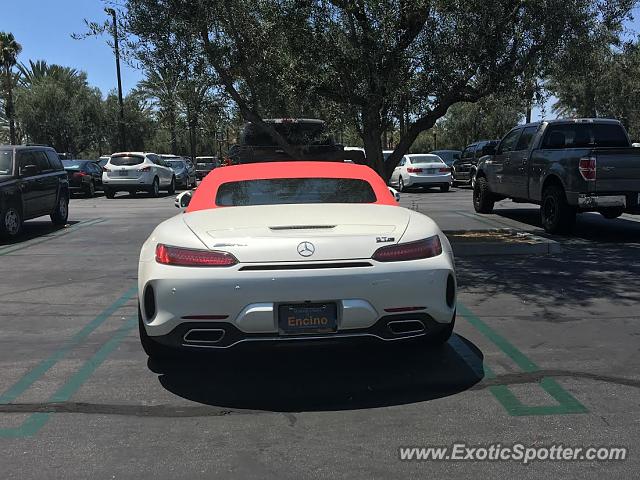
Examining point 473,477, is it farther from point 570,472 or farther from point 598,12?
point 598,12

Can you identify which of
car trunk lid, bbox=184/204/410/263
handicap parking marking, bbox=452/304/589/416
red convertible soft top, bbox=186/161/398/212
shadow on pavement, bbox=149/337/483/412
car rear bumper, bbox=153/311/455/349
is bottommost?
shadow on pavement, bbox=149/337/483/412

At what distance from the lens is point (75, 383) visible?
4.61 m

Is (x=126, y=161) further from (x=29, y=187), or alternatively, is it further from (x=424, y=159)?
(x=29, y=187)

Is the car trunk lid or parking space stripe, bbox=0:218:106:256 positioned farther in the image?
parking space stripe, bbox=0:218:106:256

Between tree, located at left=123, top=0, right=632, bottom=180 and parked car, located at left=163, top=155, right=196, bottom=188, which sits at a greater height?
tree, located at left=123, top=0, right=632, bottom=180

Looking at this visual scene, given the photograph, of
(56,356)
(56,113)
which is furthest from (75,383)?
(56,113)

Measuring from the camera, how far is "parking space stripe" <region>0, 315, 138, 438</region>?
3.82m

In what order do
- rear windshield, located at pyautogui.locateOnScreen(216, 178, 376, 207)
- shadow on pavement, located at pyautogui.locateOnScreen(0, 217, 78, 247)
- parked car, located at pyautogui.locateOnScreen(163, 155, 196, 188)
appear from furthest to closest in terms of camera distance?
parked car, located at pyautogui.locateOnScreen(163, 155, 196, 188)
shadow on pavement, located at pyautogui.locateOnScreen(0, 217, 78, 247)
rear windshield, located at pyautogui.locateOnScreen(216, 178, 376, 207)

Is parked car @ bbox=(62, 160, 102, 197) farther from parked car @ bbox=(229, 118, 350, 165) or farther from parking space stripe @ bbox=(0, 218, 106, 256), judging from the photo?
parked car @ bbox=(229, 118, 350, 165)

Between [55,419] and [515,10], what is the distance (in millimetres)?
7124

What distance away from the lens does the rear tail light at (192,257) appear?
412 centimetres

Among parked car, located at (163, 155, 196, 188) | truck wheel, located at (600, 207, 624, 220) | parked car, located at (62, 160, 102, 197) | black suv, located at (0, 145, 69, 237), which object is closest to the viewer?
truck wheel, located at (600, 207, 624, 220)

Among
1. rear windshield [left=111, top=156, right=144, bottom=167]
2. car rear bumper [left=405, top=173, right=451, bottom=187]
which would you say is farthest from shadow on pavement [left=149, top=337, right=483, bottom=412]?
rear windshield [left=111, top=156, right=144, bottom=167]

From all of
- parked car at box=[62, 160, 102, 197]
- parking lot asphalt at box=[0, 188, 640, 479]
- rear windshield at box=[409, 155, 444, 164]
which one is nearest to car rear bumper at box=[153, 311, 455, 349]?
parking lot asphalt at box=[0, 188, 640, 479]
